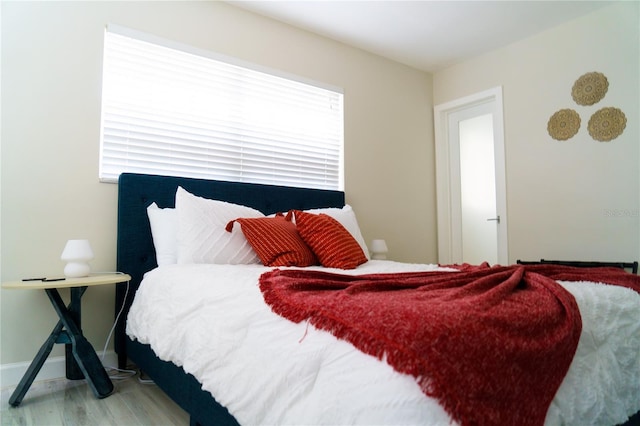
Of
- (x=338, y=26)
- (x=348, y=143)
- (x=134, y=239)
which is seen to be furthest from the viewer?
(x=348, y=143)

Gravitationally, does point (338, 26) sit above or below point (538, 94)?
above

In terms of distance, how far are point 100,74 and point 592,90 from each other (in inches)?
144

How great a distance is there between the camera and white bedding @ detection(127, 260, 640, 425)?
0.79 m

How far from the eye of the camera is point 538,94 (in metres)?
3.48

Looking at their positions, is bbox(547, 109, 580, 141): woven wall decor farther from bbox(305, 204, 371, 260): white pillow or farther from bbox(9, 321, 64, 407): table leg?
bbox(9, 321, 64, 407): table leg

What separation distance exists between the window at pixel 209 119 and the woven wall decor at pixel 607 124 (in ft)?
6.78

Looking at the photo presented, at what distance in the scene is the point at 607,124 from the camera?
304 centimetres

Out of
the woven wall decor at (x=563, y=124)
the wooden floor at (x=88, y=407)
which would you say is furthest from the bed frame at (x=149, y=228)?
the woven wall decor at (x=563, y=124)

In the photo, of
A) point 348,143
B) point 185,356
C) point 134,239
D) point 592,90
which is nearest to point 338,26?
point 348,143

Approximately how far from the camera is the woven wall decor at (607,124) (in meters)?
2.99

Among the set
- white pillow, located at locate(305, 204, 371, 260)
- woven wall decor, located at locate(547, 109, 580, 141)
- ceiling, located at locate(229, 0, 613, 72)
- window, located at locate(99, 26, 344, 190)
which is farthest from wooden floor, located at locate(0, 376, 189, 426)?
woven wall decor, located at locate(547, 109, 580, 141)

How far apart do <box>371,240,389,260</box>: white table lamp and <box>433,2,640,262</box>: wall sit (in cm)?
124

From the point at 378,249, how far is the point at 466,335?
268 centimetres

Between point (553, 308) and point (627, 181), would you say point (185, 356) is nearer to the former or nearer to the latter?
point (553, 308)
